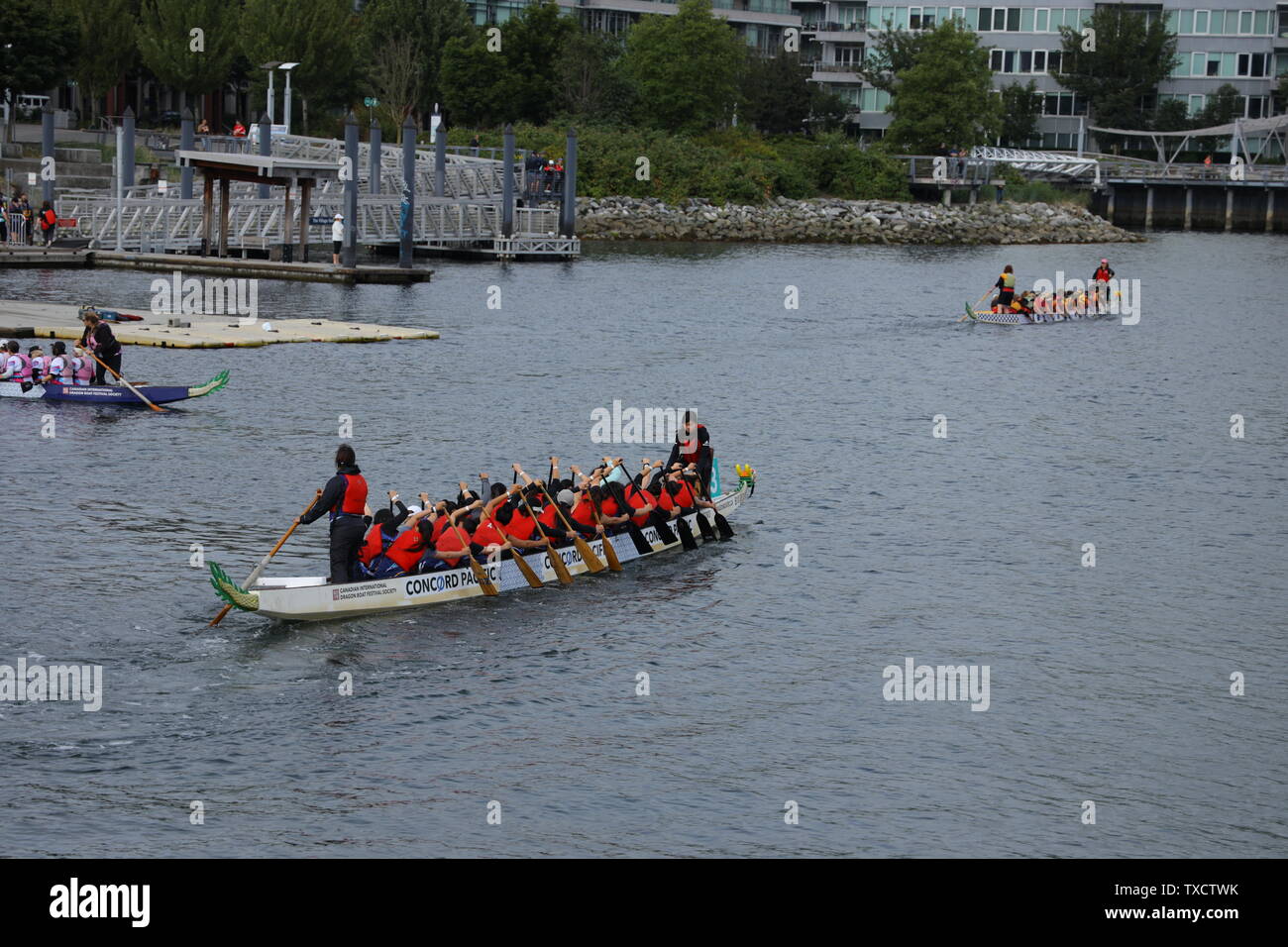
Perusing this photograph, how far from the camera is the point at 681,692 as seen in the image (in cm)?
2625

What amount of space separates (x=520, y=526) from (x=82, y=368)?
18423mm

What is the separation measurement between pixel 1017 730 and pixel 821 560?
9.21 metres

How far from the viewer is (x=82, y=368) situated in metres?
44.1

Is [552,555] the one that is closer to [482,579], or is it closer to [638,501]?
[482,579]

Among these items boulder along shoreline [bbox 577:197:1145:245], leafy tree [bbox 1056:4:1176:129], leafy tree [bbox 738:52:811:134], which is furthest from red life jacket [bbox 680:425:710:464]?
leafy tree [bbox 1056:4:1176:129]

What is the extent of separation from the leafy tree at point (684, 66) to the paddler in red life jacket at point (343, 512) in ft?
351

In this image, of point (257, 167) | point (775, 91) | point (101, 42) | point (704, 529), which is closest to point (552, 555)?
point (704, 529)

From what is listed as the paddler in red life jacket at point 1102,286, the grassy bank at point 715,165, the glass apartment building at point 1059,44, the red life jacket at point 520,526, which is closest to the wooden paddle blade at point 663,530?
the red life jacket at point 520,526

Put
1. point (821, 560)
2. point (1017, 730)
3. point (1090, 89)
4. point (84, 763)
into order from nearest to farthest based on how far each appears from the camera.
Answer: point (84, 763) → point (1017, 730) → point (821, 560) → point (1090, 89)

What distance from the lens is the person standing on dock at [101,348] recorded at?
4350 cm

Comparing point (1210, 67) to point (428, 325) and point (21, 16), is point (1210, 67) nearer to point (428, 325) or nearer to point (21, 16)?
point (21, 16)

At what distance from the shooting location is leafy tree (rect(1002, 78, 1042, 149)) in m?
159
